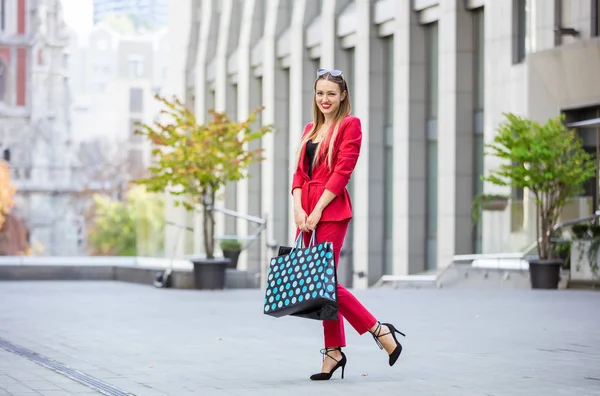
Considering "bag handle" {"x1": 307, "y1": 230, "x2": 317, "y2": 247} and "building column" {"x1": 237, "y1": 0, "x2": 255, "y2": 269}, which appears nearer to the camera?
"bag handle" {"x1": 307, "y1": 230, "x2": 317, "y2": 247}

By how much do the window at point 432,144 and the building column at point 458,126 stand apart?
234cm

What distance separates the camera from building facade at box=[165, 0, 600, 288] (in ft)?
93.4

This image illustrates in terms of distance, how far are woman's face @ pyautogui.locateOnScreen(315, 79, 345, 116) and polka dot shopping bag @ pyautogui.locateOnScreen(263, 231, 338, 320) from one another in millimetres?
977

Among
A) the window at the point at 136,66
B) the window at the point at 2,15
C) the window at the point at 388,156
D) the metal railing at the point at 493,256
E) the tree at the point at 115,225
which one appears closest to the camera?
the metal railing at the point at 493,256

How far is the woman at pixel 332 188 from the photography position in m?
8.57

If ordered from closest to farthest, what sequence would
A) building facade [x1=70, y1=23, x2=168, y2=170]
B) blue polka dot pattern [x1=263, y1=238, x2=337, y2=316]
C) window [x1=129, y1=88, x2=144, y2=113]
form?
1. blue polka dot pattern [x1=263, y1=238, x2=337, y2=316]
2. building facade [x1=70, y1=23, x2=168, y2=170]
3. window [x1=129, y1=88, x2=144, y2=113]

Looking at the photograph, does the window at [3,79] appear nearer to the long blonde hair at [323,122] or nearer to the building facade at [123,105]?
the building facade at [123,105]

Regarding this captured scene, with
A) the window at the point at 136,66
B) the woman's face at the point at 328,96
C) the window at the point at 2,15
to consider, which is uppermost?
the window at the point at 136,66

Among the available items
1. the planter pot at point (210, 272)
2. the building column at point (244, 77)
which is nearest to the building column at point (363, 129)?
the building column at point (244, 77)

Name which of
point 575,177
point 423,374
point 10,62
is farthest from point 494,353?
point 10,62

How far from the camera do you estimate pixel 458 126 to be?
111ft

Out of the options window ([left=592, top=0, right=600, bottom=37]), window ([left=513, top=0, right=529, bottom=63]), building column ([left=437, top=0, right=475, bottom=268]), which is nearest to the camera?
window ([left=592, top=0, right=600, bottom=37])

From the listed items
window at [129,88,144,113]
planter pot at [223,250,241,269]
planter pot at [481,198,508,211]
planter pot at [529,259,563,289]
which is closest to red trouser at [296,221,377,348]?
planter pot at [529,259,563,289]

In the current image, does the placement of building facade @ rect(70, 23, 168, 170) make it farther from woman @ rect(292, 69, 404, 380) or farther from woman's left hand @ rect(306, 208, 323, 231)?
woman's left hand @ rect(306, 208, 323, 231)
